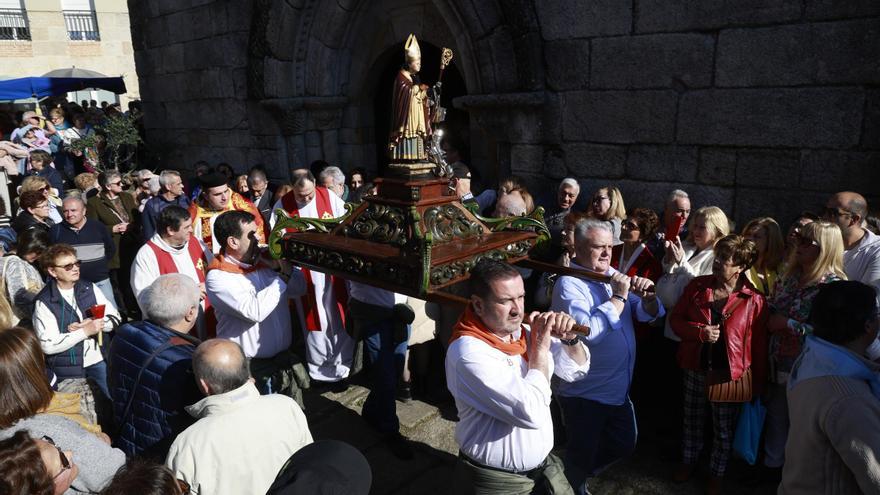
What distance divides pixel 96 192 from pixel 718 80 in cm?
687

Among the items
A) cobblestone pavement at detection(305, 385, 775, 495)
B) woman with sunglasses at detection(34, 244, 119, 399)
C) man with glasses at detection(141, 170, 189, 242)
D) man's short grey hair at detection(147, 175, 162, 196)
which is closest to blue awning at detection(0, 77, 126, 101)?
man's short grey hair at detection(147, 175, 162, 196)

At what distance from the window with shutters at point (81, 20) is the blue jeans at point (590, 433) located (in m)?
26.1

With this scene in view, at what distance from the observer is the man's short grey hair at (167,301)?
9.23 ft

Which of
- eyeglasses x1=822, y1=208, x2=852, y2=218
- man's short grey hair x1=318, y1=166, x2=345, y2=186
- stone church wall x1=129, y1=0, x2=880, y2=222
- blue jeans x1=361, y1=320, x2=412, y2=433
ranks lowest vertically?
blue jeans x1=361, y1=320, x2=412, y2=433

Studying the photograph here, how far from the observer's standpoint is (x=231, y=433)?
2107mm

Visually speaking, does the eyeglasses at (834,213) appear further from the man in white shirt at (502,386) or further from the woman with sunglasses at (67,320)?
the woman with sunglasses at (67,320)

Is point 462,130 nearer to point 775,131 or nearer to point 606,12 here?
point 606,12

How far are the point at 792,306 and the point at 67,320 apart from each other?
4.36m

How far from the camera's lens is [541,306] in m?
4.21

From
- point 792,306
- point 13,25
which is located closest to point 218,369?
point 792,306

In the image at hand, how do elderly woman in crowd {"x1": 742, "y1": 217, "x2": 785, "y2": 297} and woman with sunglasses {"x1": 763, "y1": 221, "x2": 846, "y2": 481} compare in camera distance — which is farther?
elderly woman in crowd {"x1": 742, "y1": 217, "x2": 785, "y2": 297}

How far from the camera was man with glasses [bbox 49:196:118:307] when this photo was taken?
5.06 m

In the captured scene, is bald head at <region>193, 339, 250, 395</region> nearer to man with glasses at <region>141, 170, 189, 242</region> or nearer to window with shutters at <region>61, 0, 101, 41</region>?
man with glasses at <region>141, 170, 189, 242</region>

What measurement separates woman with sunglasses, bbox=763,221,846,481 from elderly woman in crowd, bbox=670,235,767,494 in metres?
0.12
